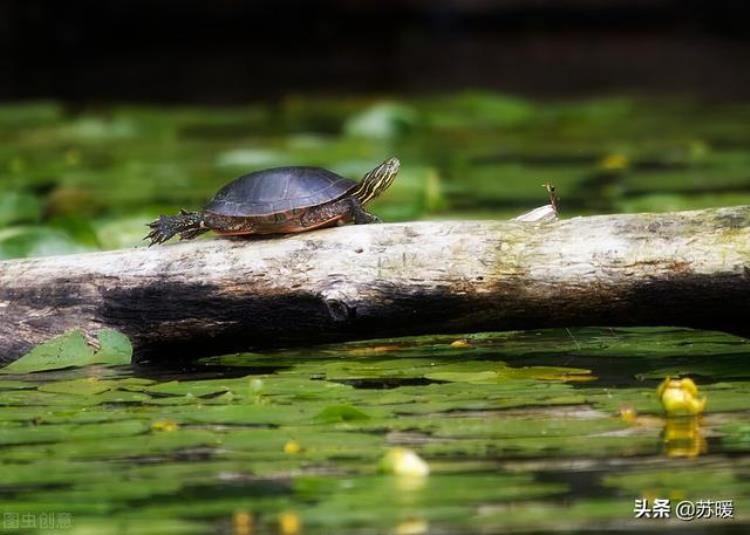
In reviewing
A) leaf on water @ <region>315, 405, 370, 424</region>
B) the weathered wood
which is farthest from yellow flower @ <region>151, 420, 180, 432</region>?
the weathered wood

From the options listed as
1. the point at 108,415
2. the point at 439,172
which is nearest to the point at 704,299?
the point at 108,415

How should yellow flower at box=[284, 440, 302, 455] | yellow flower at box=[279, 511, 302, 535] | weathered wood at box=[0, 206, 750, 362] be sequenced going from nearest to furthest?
yellow flower at box=[279, 511, 302, 535] → yellow flower at box=[284, 440, 302, 455] → weathered wood at box=[0, 206, 750, 362]

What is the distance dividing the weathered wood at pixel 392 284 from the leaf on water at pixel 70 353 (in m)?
0.03

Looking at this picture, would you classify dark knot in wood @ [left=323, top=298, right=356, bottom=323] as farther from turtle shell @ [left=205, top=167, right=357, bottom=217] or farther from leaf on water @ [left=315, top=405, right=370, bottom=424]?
leaf on water @ [left=315, top=405, right=370, bottom=424]

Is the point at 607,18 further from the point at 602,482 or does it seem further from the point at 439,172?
the point at 602,482

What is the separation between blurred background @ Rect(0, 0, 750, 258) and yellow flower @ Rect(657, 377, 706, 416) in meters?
1.57

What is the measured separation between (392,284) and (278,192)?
1.04 ft

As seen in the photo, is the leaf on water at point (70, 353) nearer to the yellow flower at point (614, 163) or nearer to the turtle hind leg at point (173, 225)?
the turtle hind leg at point (173, 225)

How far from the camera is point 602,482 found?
1.84 m

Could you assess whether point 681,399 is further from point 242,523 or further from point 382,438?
point 242,523

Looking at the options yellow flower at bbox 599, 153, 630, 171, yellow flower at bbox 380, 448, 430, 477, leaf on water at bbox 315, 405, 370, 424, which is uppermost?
yellow flower at bbox 599, 153, 630, 171

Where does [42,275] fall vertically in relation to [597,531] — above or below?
above

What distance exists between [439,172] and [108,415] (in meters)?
3.46

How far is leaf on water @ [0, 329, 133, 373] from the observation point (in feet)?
8.49
